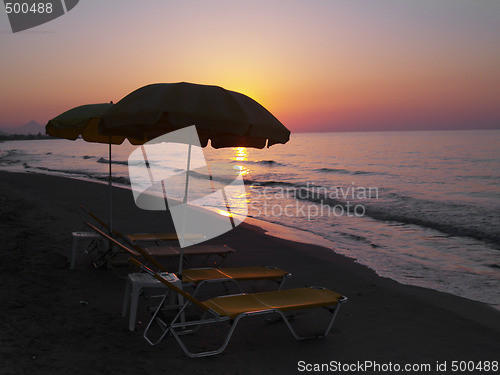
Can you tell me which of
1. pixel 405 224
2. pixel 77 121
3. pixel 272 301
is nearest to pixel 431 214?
pixel 405 224

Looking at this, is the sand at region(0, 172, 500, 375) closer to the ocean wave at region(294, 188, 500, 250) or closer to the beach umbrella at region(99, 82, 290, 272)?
the beach umbrella at region(99, 82, 290, 272)

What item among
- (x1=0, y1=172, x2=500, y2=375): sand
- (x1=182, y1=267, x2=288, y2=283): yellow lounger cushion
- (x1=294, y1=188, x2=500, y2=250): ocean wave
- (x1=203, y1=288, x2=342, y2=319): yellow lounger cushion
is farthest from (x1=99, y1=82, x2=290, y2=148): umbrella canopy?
(x1=294, y1=188, x2=500, y2=250): ocean wave

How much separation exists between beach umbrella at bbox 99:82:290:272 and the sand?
7.36 ft

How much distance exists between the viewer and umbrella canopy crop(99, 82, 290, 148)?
366 centimetres

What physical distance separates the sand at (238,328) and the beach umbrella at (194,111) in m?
2.24

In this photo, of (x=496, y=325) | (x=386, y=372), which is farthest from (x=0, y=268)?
(x=496, y=325)

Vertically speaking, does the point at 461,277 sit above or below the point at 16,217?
below

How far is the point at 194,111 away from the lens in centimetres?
366

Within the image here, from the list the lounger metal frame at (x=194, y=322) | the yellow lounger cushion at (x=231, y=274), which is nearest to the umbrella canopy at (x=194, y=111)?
the lounger metal frame at (x=194, y=322)

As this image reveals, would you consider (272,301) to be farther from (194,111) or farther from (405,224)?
(405,224)

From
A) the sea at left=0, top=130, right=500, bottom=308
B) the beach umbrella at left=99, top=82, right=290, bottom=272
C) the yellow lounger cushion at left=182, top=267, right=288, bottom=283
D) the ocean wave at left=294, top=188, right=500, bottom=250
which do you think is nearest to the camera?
the beach umbrella at left=99, top=82, right=290, bottom=272

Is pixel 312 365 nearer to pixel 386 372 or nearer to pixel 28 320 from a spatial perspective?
pixel 386 372

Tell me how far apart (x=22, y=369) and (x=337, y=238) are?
8767 millimetres

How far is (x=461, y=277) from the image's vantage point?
7648 millimetres
